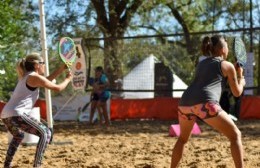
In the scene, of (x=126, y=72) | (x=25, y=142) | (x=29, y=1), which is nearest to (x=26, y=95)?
(x=25, y=142)

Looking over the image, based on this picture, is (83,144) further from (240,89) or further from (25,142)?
(240,89)

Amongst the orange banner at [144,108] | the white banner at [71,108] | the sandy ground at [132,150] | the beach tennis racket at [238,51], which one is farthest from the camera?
the white banner at [71,108]

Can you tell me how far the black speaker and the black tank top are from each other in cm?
1144

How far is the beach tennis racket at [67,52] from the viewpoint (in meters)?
6.95

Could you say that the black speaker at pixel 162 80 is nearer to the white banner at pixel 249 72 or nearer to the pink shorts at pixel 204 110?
the white banner at pixel 249 72

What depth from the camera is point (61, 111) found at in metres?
17.3

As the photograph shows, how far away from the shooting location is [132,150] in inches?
345

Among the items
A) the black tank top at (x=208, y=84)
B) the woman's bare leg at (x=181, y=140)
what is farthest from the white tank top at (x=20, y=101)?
the black tank top at (x=208, y=84)

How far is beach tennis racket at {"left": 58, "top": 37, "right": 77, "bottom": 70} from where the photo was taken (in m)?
6.95

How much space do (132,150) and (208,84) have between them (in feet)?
11.5

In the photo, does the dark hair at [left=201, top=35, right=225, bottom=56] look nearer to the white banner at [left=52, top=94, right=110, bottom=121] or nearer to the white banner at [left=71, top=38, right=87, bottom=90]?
the white banner at [left=71, top=38, right=87, bottom=90]

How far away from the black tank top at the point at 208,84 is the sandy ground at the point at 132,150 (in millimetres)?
1687

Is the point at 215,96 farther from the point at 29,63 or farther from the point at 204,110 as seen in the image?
the point at 29,63

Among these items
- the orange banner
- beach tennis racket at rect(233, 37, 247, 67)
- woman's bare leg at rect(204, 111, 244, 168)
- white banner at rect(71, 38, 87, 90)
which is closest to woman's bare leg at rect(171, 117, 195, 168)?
woman's bare leg at rect(204, 111, 244, 168)
